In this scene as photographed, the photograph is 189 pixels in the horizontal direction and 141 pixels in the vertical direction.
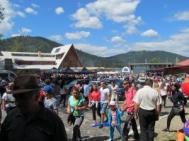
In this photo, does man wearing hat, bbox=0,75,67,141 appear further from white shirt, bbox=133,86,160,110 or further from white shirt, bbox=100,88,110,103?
white shirt, bbox=100,88,110,103

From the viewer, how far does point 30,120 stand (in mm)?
3611

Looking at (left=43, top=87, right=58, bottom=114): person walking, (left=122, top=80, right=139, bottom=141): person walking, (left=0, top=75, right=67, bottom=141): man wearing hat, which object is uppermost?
(left=0, top=75, right=67, bottom=141): man wearing hat

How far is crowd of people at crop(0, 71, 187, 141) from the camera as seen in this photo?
142 inches

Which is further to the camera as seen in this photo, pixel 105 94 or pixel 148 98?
pixel 105 94

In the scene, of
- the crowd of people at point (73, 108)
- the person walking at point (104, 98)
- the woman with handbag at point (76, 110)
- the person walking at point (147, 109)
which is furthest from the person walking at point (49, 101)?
the person walking at point (104, 98)

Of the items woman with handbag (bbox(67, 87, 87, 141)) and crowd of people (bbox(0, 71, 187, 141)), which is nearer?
crowd of people (bbox(0, 71, 187, 141))

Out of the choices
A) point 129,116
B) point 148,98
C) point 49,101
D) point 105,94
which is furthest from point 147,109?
point 105,94

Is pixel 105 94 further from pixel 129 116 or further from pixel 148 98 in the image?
pixel 148 98

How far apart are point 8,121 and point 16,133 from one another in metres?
0.17

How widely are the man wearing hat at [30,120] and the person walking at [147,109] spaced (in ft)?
21.8

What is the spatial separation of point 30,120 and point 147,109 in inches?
270

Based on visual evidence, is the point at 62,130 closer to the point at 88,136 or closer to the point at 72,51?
the point at 88,136

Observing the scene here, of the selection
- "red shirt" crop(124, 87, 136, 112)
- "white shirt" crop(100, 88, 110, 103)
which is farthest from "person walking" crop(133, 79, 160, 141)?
"white shirt" crop(100, 88, 110, 103)

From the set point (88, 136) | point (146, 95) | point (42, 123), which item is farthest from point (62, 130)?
point (88, 136)
